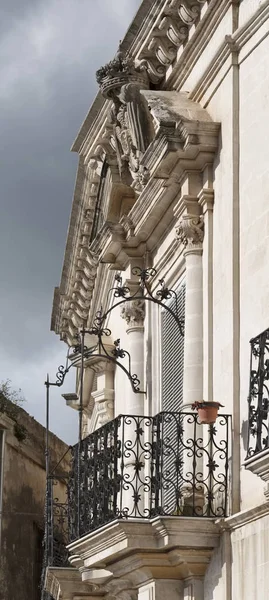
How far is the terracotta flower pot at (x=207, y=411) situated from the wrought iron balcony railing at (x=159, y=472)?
0.46 ft

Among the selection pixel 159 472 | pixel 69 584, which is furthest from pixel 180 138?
pixel 69 584

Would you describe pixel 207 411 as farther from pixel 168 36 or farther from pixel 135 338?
pixel 168 36

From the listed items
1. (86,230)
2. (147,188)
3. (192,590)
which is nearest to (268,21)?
(147,188)

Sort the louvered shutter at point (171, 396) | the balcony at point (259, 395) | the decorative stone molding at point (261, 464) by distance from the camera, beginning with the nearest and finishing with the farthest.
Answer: the decorative stone molding at point (261, 464) → the balcony at point (259, 395) → the louvered shutter at point (171, 396)

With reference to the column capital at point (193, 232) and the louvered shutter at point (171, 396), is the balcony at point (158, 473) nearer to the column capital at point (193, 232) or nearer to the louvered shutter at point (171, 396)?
the louvered shutter at point (171, 396)

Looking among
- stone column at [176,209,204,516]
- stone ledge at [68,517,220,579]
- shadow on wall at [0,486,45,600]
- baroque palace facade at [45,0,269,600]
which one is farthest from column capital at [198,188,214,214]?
shadow on wall at [0,486,45,600]

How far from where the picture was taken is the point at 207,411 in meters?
12.2

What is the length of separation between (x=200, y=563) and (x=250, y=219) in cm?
279

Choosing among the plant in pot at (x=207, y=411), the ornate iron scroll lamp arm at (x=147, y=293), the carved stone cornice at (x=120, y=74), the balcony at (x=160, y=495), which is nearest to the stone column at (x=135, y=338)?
the ornate iron scroll lamp arm at (x=147, y=293)

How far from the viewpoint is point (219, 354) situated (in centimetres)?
1280

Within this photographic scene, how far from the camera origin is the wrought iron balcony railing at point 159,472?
40.8ft

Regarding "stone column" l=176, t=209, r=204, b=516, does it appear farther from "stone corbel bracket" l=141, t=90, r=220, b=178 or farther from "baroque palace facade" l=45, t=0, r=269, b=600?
"stone corbel bracket" l=141, t=90, r=220, b=178

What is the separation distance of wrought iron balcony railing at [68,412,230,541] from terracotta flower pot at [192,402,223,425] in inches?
5.6

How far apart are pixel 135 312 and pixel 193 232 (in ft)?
7.80
